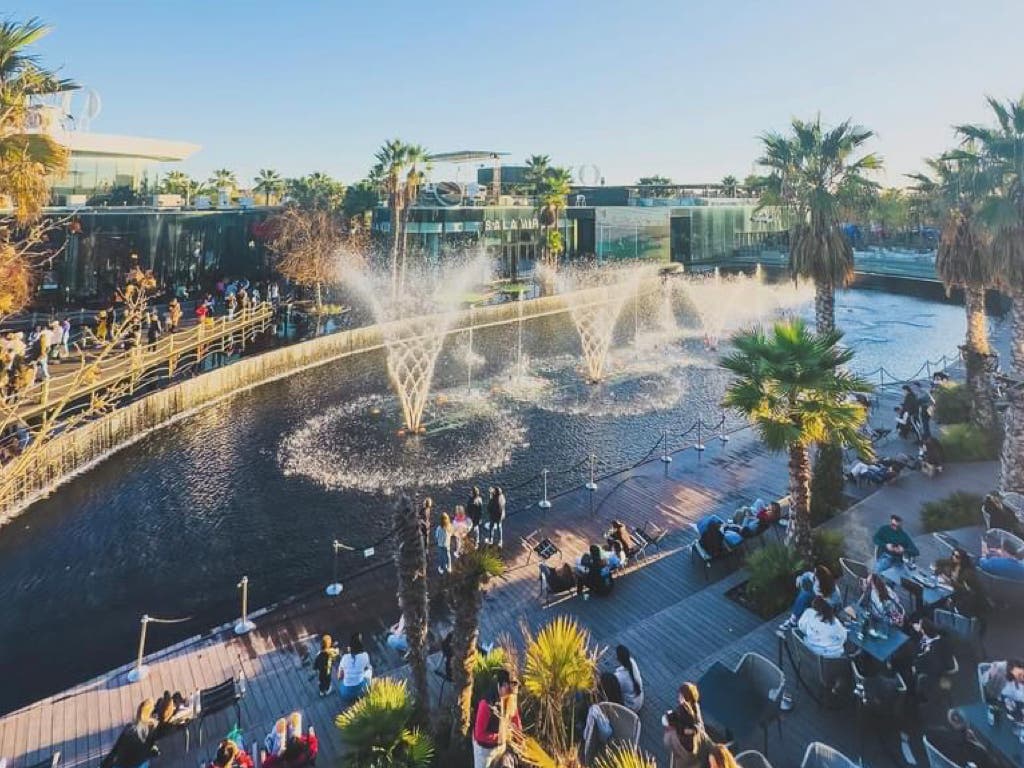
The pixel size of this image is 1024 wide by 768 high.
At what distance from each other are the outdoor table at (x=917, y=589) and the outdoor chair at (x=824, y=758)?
409 centimetres

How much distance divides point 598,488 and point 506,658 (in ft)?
31.3

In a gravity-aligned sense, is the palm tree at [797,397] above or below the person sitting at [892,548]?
above

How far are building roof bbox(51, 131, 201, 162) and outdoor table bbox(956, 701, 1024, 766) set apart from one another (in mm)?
55762

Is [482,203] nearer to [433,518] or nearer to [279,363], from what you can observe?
[279,363]

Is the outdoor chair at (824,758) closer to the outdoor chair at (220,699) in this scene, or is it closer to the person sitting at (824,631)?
the person sitting at (824,631)

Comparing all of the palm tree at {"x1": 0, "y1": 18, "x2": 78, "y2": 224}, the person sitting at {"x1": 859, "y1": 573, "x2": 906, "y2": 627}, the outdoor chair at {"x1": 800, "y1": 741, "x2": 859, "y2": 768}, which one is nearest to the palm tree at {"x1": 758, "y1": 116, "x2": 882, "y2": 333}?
the person sitting at {"x1": 859, "y1": 573, "x2": 906, "y2": 627}

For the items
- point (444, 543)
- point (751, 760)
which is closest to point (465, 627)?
point (751, 760)

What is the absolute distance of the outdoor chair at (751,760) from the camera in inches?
251

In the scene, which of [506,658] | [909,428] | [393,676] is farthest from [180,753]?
[909,428]

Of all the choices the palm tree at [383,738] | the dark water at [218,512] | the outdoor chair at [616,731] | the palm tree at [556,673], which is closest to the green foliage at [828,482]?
the dark water at [218,512]

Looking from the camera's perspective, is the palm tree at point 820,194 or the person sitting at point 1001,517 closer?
the person sitting at point 1001,517

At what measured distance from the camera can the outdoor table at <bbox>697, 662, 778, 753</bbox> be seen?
7285 millimetres

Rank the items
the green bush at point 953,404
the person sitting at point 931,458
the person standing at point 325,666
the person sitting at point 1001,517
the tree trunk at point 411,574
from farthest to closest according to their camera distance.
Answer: the green bush at point 953,404, the person sitting at point 931,458, the person sitting at point 1001,517, the person standing at point 325,666, the tree trunk at point 411,574

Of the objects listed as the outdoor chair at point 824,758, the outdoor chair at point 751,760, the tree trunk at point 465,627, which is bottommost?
the outdoor chair at point 751,760
